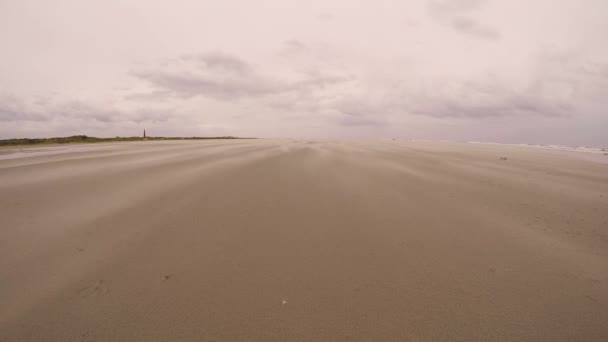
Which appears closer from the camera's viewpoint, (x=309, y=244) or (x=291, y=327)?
(x=291, y=327)

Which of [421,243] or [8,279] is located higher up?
[421,243]

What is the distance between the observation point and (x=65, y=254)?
2.76m

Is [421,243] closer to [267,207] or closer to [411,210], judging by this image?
[411,210]

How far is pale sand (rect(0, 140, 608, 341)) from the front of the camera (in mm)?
1840

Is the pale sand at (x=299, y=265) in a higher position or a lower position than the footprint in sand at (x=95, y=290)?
higher

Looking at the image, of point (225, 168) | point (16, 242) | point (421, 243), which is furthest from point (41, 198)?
point (421, 243)

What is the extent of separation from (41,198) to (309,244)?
5293mm

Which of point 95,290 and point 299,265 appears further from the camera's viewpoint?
point 299,265

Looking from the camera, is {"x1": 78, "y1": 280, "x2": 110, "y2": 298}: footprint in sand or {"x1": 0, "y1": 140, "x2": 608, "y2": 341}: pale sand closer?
{"x1": 0, "y1": 140, "x2": 608, "y2": 341}: pale sand

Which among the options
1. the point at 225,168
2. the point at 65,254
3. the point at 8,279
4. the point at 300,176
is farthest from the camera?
the point at 225,168

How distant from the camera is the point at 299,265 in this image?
2.59m

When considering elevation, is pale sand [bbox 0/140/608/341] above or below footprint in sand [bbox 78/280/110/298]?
above

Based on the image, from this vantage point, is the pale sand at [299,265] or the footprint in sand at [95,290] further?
the footprint in sand at [95,290]

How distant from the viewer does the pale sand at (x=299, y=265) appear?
1.84m
